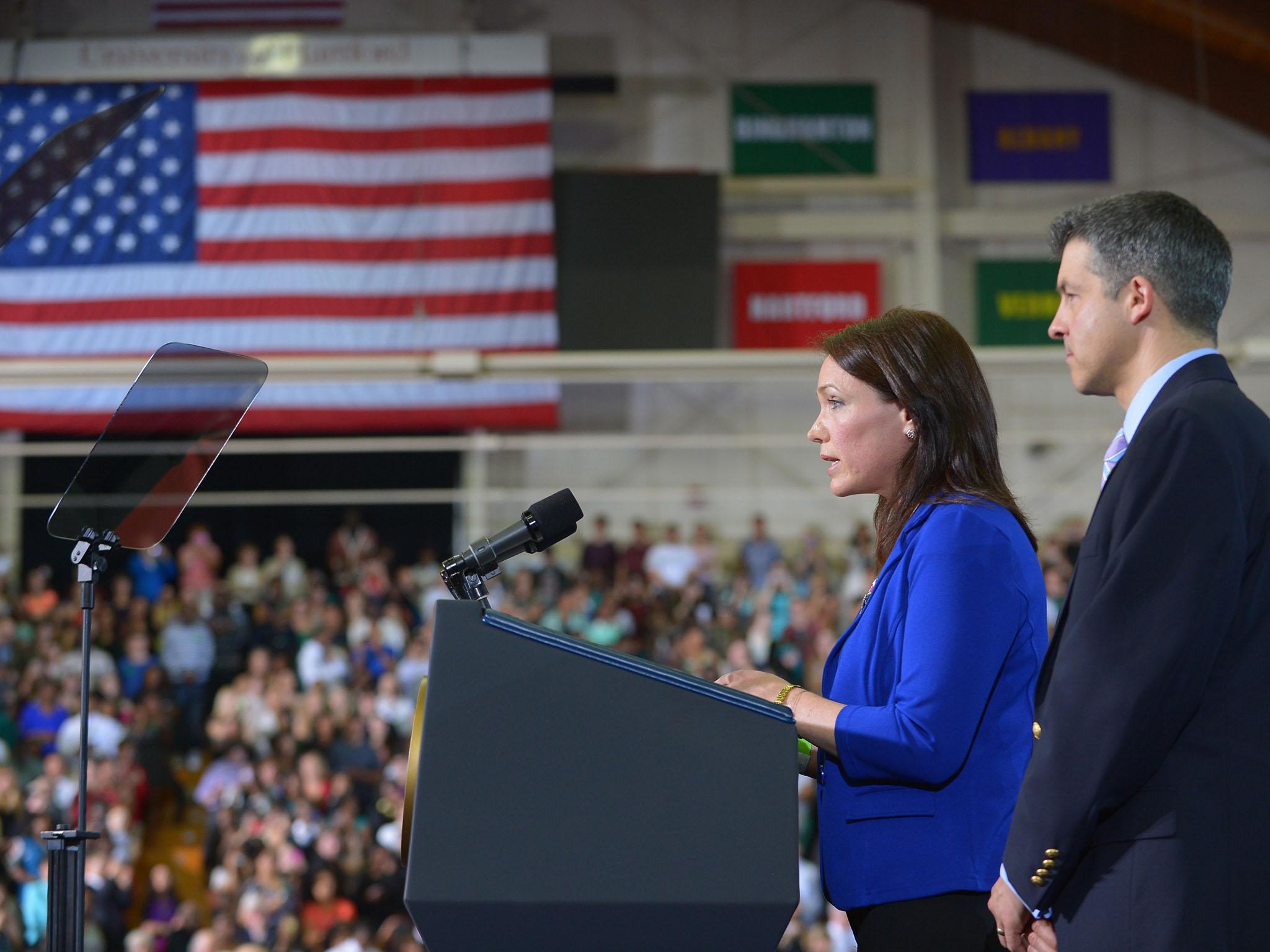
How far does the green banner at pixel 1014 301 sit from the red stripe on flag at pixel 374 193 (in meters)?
4.59

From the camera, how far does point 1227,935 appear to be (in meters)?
1.48

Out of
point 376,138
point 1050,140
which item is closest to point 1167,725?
point 376,138

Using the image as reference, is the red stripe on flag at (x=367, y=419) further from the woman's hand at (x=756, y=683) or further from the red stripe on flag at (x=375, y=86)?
the woman's hand at (x=756, y=683)

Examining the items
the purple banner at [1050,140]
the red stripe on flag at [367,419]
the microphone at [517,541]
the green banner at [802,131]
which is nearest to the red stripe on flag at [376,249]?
the red stripe on flag at [367,419]

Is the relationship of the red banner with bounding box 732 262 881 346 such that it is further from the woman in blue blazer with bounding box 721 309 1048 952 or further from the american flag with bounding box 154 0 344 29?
the woman in blue blazer with bounding box 721 309 1048 952

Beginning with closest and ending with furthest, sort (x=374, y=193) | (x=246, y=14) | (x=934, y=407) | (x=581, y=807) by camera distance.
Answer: (x=581, y=807)
(x=934, y=407)
(x=374, y=193)
(x=246, y=14)

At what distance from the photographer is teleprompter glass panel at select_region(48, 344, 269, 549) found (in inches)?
84.4

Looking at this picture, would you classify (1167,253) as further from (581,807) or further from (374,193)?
(374,193)

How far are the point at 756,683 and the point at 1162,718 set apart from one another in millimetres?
459

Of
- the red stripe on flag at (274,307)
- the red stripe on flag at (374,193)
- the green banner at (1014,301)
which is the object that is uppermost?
the red stripe on flag at (374,193)

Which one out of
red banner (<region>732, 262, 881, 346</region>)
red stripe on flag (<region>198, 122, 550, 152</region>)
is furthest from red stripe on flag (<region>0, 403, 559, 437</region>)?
red banner (<region>732, 262, 881, 346</region>)

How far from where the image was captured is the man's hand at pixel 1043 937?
1552 mm

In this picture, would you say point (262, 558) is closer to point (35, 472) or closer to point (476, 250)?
point (35, 472)

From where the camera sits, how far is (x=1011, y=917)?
1.54 meters
